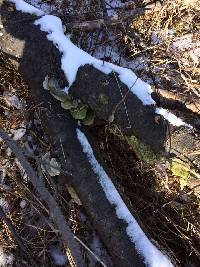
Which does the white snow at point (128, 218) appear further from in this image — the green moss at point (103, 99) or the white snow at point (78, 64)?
the white snow at point (78, 64)

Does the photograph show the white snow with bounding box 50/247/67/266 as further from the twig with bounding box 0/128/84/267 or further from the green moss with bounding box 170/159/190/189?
the green moss with bounding box 170/159/190/189

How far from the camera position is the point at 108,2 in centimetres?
409

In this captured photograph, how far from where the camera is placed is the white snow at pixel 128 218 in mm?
3043

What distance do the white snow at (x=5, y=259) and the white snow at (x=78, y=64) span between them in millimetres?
1465

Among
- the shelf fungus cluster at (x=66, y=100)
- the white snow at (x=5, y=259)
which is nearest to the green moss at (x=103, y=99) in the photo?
the shelf fungus cluster at (x=66, y=100)

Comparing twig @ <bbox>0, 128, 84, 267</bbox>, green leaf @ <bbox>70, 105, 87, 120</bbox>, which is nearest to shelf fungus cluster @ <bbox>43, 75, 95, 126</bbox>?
green leaf @ <bbox>70, 105, 87, 120</bbox>

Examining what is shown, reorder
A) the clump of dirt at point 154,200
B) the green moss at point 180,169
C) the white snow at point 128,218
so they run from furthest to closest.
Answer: the clump of dirt at point 154,200 → the green moss at point 180,169 → the white snow at point 128,218

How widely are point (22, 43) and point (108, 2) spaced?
1047mm

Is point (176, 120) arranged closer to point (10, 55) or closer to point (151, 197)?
point (151, 197)

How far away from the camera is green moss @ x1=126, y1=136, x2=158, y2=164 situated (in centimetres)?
324

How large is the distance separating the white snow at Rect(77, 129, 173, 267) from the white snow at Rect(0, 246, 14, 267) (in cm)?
98

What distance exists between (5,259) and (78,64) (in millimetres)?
1660

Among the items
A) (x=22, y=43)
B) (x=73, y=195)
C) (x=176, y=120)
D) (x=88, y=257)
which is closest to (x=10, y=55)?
(x=22, y=43)

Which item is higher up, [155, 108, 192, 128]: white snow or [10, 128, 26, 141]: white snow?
[10, 128, 26, 141]: white snow
